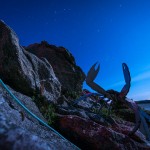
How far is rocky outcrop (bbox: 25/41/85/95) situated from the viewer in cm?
1038

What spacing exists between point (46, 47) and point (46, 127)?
8.73 m

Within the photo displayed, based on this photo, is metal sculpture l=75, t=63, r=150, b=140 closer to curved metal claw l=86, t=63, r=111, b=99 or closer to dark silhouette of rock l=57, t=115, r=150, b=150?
curved metal claw l=86, t=63, r=111, b=99

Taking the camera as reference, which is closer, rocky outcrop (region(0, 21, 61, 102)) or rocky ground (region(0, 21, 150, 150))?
rocky ground (region(0, 21, 150, 150))

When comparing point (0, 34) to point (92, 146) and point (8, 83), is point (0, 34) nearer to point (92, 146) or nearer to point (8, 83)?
point (8, 83)

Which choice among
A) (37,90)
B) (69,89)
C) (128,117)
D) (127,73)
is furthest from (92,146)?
(128,117)

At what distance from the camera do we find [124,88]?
649cm

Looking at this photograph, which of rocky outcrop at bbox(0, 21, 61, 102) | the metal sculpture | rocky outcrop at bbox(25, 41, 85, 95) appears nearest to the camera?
rocky outcrop at bbox(0, 21, 61, 102)

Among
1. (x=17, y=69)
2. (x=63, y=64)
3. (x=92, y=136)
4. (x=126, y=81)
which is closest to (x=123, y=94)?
(x=126, y=81)

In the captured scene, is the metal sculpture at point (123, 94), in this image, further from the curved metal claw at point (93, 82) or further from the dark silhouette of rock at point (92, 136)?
the dark silhouette of rock at point (92, 136)

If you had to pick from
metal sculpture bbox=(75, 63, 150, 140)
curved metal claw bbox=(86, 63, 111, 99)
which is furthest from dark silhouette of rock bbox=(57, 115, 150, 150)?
curved metal claw bbox=(86, 63, 111, 99)

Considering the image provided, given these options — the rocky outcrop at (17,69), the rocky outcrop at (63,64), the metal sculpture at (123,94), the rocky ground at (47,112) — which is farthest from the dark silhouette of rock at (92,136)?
the rocky outcrop at (63,64)

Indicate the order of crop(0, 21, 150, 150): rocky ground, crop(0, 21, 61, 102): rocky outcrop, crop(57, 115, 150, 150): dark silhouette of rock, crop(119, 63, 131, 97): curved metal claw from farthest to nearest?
crop(119, 63, 131, 97): curved metal claw, crop(0, 21, 61, 102): rocky outcrop, crop(57, 115, 150, 150): dark silhouette of rock, crop(0, 21, 150, 150): rocky ground

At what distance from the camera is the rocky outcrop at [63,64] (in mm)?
10383

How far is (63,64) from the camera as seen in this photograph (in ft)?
37.5
